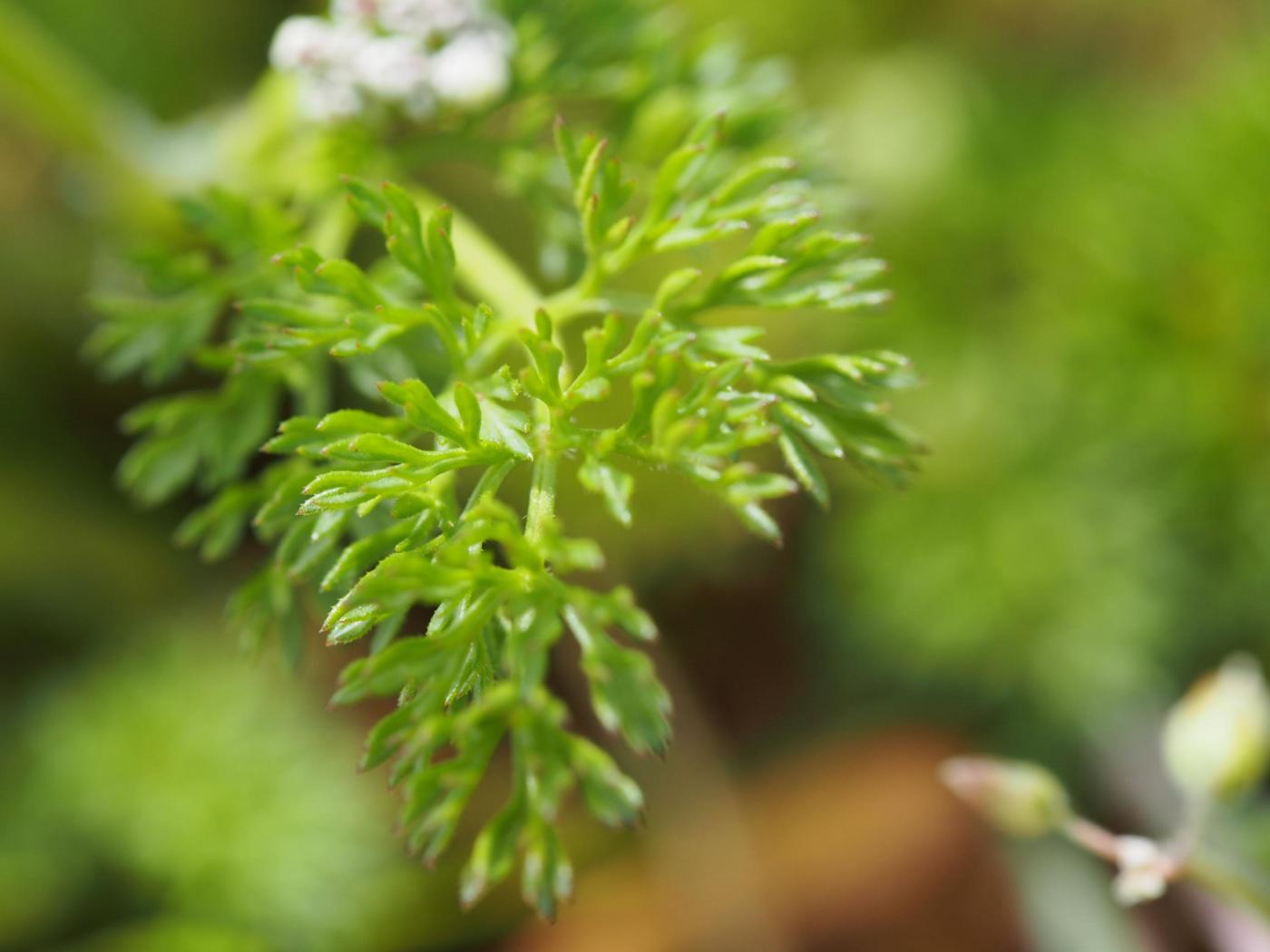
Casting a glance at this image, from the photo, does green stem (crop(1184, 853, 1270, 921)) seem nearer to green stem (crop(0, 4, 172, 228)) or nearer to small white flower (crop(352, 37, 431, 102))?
small white flower (crop(352, 37, 431, 102))

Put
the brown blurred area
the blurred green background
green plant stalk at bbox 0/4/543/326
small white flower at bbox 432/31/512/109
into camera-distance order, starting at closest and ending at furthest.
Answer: small white flower at bbox 432/31/512/109 → green plant stalk at bbox 0/4/543/326 → the blurred green background → the brown blurred area

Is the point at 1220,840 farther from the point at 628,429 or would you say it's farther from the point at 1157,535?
the point at 628,429

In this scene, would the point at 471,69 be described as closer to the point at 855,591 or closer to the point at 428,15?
the point at 428,15

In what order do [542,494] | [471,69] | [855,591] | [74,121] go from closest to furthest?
[542,494]
[471,69]
[74,121]
[855,591]

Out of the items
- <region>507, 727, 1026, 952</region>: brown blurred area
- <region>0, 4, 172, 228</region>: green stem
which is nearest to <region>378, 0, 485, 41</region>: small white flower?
<region>0, 4, 172, 228</region>: green stem

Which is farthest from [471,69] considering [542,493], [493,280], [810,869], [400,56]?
[810,869]

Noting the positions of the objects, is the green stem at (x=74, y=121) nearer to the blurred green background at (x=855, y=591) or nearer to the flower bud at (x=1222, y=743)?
the blurred green background at (x=855, y=591)

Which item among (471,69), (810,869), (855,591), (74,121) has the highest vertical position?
(74,121)
